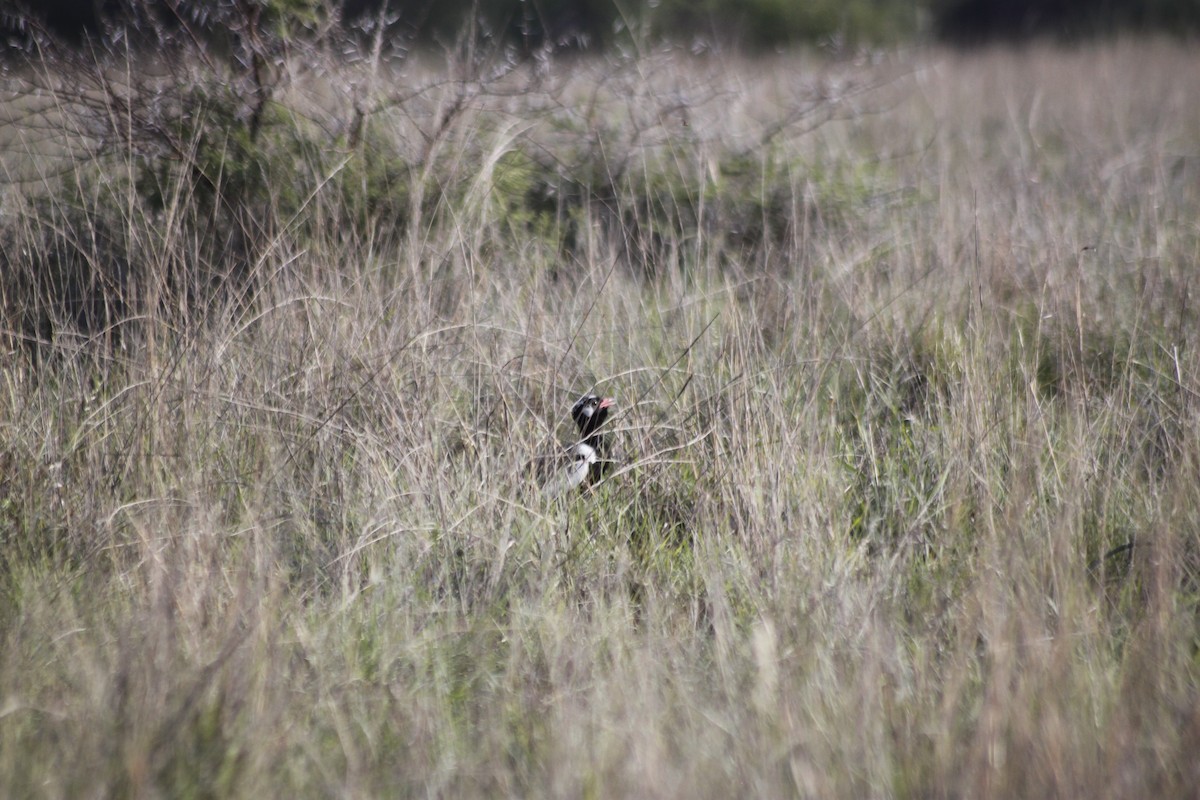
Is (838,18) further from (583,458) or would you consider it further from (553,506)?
(553,506)

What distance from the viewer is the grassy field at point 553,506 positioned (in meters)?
1.66

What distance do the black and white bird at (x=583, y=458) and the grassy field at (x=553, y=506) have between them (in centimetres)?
7

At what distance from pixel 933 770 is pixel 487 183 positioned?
2419 mm

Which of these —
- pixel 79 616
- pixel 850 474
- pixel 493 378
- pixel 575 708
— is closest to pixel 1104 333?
pixel 850 474

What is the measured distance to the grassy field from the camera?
1.66 m

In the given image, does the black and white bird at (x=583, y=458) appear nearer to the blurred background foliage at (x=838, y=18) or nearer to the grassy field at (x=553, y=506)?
the grassy field at (x=553, y=506)

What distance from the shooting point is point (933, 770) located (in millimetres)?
1627

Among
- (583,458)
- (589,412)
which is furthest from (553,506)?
(589,412)

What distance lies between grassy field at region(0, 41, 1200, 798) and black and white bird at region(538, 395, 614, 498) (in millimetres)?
67

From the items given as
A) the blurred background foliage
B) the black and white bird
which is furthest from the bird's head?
the blurred background foliage

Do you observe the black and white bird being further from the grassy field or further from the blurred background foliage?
the blurred background foliage

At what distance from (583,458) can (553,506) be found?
0.17 m

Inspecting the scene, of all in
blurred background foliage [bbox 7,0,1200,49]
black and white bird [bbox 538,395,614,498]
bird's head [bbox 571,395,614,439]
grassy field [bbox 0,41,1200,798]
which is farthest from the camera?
blurred background foliage [bbox 7,0,1200,49]

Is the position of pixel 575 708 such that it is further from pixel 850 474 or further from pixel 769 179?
pixel 769 179
